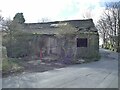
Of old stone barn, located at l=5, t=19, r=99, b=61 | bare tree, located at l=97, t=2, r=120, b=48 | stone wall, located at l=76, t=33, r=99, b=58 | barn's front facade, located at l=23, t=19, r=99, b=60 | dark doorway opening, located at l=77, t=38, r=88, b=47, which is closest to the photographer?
old stone barn, located at l=5, t=19, r=99, b=61

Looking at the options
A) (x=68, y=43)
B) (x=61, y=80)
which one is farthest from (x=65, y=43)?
(x=61, y=80)

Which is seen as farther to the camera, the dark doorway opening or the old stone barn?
the dark doorway opening

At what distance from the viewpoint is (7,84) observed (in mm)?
10602

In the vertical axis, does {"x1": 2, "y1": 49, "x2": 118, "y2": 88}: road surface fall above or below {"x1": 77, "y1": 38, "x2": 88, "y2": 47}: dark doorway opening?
below

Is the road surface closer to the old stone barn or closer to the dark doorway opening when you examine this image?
the old stone barn

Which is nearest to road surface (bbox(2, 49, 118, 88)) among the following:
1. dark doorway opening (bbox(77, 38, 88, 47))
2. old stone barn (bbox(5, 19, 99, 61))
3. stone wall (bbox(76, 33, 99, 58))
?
old stone barn (bbox(5, 19, 99, 61))

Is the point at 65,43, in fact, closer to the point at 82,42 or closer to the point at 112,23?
the point at 82,42

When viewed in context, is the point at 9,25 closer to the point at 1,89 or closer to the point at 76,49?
the point at 76,49

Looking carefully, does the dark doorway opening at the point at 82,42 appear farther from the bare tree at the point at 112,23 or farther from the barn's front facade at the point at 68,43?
the bare tree at the point at 112,23

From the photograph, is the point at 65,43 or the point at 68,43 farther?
the point at 68,43

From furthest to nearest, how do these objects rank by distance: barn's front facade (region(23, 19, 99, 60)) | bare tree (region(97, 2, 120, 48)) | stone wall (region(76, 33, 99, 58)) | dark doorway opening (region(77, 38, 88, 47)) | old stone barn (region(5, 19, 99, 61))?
bare tree (region(97, 2, 120, 48)) → dark doorway opening (region(77, 38, 88, 47)) → stone wall (region(76, 33, 99, 58)) → barn's front facade (region(23, 19, 99, 60)) → old stone barn (region(5, 19, 99, 61))

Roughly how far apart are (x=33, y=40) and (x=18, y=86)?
1950 centimetres

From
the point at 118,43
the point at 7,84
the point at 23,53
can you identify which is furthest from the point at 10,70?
the point at 118,43

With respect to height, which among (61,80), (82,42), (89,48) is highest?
(82,42)
